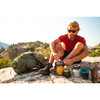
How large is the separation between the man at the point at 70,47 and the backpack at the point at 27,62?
0.33 m

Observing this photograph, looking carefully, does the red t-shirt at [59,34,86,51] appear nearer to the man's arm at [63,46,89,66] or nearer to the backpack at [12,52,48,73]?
the man's arm at [63,46,89,66]

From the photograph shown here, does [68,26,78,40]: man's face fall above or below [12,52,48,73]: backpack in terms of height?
above

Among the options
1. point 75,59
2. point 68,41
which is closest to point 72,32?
point 68,41

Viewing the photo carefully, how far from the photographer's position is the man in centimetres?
235

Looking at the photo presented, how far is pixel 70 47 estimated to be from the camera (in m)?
Result: 2.74

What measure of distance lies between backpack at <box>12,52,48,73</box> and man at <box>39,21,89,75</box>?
333mm

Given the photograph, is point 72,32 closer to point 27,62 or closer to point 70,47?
point 70,47

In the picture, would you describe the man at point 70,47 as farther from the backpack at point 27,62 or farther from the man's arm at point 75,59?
the backpack at point 27,62

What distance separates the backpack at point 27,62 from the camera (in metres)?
2.59

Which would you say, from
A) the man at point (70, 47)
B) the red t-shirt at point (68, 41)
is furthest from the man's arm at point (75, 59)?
the red t-shirt at point (68, 41)

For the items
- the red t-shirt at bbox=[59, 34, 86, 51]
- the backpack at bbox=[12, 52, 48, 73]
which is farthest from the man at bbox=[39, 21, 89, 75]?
the backpack at bbox=[12, 52, 48, 73]
